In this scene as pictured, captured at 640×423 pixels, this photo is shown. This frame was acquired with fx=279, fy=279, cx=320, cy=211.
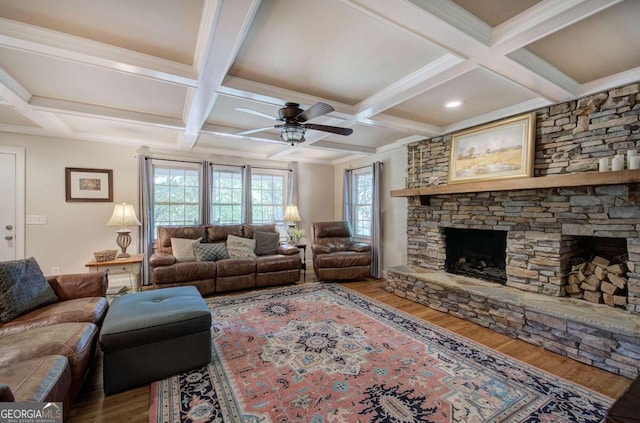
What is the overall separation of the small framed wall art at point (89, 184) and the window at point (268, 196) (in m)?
2.41

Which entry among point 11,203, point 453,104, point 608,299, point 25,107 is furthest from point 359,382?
point 11,203

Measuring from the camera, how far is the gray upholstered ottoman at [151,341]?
1.92 metres

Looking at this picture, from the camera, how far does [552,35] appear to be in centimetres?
191

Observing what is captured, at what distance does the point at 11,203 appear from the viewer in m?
3.91

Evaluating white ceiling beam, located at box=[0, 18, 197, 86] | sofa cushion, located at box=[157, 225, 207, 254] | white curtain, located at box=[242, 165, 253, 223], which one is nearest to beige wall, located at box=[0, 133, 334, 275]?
sofa cushion, located at box=[157, 225, 207, 254]

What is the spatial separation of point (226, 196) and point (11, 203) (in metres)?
2.96

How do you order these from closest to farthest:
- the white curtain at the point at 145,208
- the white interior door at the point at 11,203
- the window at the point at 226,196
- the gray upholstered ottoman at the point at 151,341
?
the gray upholstered ottoman at the point at 151,341 → the white interior door at the point at 11,203 → the white curtain at the point at 145,208 → the window at the point at 226,196

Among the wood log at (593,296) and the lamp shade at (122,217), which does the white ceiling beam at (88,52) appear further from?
the wood log at (593,296)

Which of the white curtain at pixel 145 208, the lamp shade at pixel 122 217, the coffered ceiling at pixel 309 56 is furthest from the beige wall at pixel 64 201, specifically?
the lamp shade at pixel 122 217

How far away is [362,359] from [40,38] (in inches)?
130

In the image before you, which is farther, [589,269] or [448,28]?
[589,269]

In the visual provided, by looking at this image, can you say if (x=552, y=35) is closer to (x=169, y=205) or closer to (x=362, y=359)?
(x=362, y=359)

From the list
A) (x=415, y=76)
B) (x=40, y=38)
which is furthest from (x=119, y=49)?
(x=415, y=76)

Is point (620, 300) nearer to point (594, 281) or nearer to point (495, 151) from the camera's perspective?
point (594, 281)
